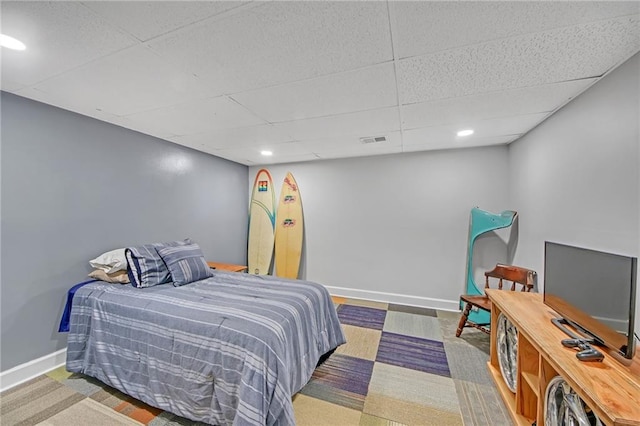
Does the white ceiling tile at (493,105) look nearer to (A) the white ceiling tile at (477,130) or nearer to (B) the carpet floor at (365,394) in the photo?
(A) the white ceiling tile at (477,130)

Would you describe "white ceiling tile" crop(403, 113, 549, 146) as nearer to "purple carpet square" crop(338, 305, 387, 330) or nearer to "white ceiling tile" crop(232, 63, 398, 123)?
"white ceiling tile" crop(232, 63, 398, 123)

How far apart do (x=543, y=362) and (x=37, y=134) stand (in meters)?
3.87

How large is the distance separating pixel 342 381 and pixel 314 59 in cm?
233

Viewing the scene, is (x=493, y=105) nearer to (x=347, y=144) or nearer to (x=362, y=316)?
(x=347, y=144)

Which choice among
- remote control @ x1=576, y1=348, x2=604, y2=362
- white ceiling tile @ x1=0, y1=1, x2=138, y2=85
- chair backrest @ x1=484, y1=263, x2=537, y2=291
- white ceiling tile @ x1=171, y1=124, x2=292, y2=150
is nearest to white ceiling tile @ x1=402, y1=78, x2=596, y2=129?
white ceiling tile @ x1=171, y1=124, x2=292, y2=150

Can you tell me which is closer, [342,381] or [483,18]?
[483,18]

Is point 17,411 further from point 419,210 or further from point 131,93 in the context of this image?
point 419,210

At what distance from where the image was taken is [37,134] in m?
2.03

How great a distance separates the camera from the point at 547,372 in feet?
4.36

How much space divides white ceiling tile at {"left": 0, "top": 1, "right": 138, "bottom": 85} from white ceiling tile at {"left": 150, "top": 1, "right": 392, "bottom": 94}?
24cm

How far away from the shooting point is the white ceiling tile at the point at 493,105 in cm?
175

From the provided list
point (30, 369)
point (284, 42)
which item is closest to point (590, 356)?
point (284, 42)

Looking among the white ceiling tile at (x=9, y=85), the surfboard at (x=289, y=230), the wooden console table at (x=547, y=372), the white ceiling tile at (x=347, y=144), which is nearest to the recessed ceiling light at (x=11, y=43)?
the white ceiling tile at (x=9, y=85)

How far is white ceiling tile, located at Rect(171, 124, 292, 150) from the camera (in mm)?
2654
